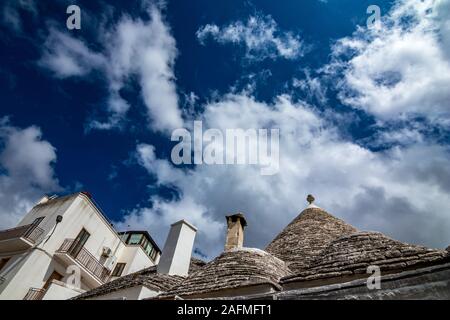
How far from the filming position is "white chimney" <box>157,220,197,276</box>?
26.4 ft

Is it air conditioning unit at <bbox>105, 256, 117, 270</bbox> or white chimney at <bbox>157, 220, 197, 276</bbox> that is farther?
air conditioning unit at <bbox>105, 256, 117, 270</bbox>

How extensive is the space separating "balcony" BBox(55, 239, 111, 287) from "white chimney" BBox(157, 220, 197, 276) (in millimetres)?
11674

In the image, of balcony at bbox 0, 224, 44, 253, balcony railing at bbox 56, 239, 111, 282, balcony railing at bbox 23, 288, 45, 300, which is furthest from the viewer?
balcony railing at bbox 56, 239, 111, 282

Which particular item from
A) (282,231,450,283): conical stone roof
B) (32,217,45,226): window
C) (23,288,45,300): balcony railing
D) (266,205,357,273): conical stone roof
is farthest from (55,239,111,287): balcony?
(282,231,450,283): conical stone roof

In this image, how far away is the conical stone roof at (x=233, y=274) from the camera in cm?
483

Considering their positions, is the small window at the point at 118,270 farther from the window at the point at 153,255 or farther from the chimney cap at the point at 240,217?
the chimney cap at the point at 240,217

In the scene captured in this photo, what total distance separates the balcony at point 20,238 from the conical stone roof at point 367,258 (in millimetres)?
17637

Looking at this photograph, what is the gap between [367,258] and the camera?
165 inches

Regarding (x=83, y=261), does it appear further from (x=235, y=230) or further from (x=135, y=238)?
(x=235, y=230)

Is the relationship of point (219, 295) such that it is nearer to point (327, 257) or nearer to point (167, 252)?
point (327, 257)

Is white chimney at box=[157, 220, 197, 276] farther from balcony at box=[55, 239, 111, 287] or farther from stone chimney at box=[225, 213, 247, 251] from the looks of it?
balcony at box=[55, 239, 111, 287]

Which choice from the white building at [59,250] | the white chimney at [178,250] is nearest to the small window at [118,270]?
the white building at [59,250]

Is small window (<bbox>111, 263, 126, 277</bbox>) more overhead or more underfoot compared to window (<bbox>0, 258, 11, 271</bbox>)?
more overhead
